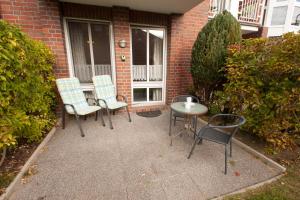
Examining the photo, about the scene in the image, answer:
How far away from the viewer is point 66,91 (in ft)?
11.2

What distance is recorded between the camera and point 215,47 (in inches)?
135

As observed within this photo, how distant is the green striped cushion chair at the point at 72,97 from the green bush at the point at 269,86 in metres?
2.98

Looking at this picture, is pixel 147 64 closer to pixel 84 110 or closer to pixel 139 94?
pixel 139 94

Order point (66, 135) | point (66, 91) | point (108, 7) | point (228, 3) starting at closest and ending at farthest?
point (66, 135) < point (66, 91) < point (108, 7) < point (228, 3)

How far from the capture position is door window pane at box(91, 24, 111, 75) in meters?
4.03

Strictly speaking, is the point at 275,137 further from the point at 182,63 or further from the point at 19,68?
the point at 19,68

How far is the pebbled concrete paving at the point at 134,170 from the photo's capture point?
72.3 inches

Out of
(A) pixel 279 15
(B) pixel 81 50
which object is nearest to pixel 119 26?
(B) pixel 81 50

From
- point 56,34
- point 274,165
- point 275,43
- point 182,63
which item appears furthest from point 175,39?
point 274,165

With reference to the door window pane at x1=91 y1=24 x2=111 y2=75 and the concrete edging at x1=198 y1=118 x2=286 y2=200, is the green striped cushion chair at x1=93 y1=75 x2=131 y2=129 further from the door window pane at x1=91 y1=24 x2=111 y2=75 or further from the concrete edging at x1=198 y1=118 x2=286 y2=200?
the concrete edging at x1=198 y1=118 x2=286 y2=200

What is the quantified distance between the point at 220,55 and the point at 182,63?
135cm

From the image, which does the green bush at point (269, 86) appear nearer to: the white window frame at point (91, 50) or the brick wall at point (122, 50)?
the brick wall at point (122, 50)

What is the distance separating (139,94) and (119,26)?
1.94 meters

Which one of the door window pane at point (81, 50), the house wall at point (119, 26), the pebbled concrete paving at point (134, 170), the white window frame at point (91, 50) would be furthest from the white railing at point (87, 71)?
the pebbled concrete paving at point (134, 170)
